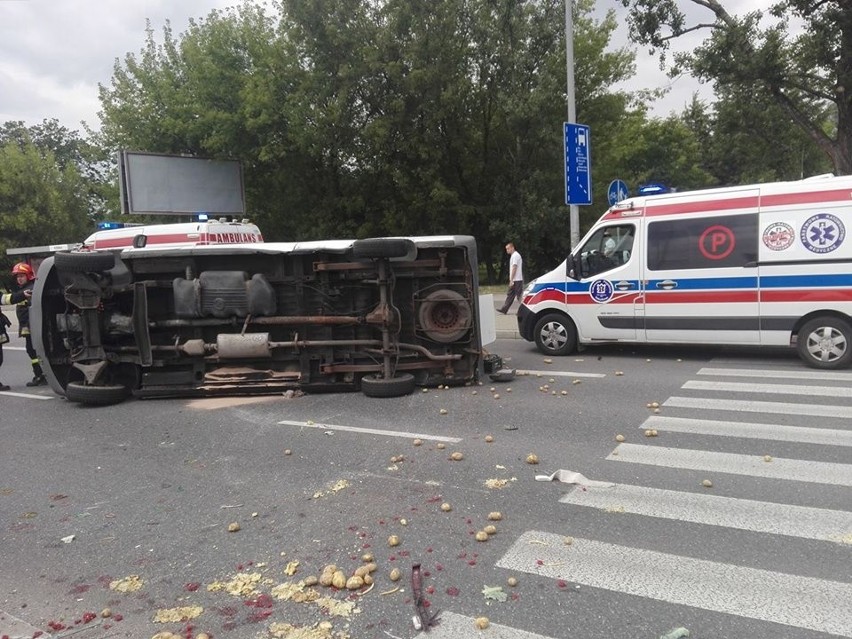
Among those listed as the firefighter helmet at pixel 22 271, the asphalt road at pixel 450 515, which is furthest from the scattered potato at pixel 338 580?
the firefighter helmet at pixel 22 271

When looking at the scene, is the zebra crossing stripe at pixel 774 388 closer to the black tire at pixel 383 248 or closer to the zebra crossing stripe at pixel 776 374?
the zebra crossing stripe at pixel 776 374

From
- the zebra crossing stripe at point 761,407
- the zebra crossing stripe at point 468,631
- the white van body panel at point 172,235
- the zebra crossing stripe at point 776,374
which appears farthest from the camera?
the white van body panel at point 172,235

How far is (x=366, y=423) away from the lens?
6715 millimetres

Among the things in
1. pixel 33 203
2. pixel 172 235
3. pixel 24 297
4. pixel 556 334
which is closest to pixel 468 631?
pixel 556 334

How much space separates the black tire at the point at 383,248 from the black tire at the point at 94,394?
3676 millimetres

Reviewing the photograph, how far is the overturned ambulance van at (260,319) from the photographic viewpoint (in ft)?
26.4

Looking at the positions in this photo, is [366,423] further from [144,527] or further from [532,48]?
[532,48]

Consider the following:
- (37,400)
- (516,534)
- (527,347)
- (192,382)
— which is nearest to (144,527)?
(516,534)

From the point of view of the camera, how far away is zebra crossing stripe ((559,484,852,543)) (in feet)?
12.7

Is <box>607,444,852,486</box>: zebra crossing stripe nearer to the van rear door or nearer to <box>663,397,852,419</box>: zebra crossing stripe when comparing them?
<box>663,397,852,419</box>: zebra crossing stripe

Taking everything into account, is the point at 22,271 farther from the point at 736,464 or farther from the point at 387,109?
the point at 387,109

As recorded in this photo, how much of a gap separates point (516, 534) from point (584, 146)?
12316 mm

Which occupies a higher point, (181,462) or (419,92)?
(419,92)

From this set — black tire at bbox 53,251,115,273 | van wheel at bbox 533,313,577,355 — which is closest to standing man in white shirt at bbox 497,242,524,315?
van wheel at bbox 533,313,577,355
